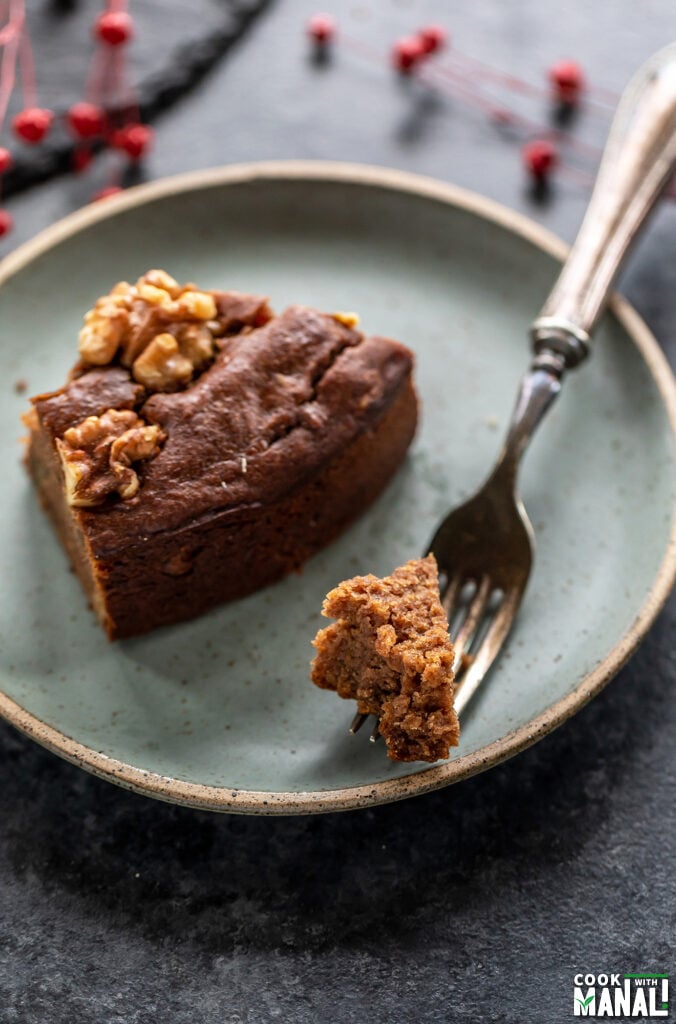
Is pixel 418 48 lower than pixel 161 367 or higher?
higher

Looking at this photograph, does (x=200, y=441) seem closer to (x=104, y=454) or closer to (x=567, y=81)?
(x=104, y=454)

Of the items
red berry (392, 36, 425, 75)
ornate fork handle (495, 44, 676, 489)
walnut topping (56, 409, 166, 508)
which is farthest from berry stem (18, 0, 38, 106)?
ornate fork handle (495, 44, 676, 489)

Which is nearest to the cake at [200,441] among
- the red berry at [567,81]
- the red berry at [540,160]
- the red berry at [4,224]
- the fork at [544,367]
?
the fork at [544,367]

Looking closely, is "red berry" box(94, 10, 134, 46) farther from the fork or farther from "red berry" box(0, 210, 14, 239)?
the fork

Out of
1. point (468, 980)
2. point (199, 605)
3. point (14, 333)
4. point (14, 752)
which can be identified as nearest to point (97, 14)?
point (14, 333)

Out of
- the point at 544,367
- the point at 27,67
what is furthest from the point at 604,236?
the point at 27,67

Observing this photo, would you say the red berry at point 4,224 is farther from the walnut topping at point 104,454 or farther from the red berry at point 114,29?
the walnut topping at point 104,454

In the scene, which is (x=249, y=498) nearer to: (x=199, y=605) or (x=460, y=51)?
(x=199, y=605)
